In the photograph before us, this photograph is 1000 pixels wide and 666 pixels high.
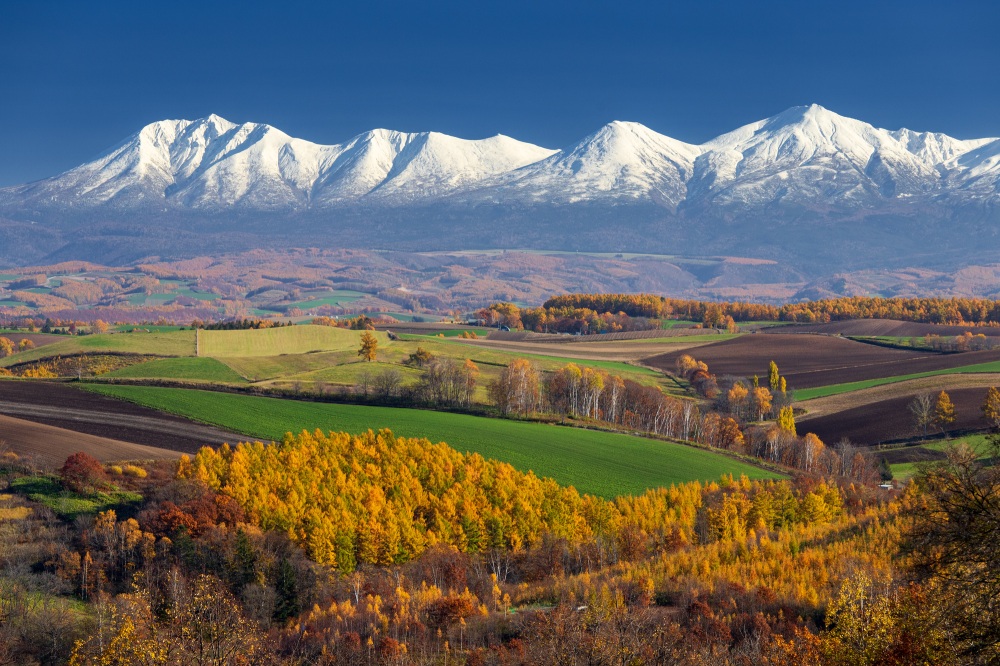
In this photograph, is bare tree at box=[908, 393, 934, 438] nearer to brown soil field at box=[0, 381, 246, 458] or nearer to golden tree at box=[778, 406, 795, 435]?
golden tree at box=[778, 406, 795, 435]

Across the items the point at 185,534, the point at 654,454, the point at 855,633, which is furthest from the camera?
the point at 654,454

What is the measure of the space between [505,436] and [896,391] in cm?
6825

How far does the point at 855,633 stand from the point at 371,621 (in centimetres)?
2839

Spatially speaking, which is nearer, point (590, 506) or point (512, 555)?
point (512, 555)

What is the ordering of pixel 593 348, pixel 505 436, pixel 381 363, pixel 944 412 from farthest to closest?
pixel 593 348, pixel 381 363, pixel 944 412, pixel 505 436

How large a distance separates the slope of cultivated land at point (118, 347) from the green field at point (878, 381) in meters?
95.5

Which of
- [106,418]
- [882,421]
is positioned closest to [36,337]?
[106,418]

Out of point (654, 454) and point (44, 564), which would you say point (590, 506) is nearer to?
point (654, 454)

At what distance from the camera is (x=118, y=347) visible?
13938cm

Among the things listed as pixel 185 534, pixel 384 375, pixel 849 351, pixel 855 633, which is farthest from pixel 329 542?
pixel 849 351

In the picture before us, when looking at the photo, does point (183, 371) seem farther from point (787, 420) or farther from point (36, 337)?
point (36, 337)

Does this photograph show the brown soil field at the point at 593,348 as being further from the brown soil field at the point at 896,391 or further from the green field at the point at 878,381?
the brown soil field at the point at 896,391

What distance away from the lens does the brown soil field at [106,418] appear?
87625mm

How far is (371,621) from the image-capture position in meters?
52.2
